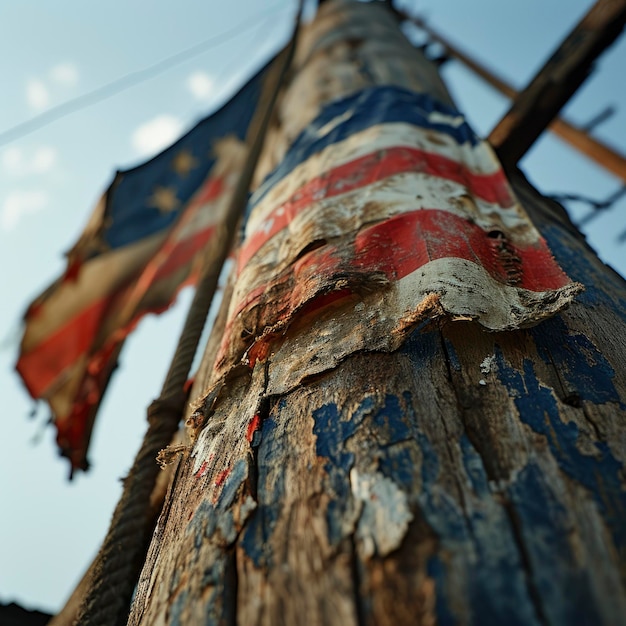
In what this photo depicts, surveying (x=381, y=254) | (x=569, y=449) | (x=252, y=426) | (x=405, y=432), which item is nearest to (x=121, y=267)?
(x=381, y=254)

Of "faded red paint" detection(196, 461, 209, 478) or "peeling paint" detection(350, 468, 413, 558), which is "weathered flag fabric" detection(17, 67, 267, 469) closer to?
"faded red paint" detection(196, 461, 209, 478)

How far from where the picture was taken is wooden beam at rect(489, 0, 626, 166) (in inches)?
61.2

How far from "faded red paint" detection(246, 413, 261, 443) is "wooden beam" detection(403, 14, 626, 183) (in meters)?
2.00

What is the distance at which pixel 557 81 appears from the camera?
1.62 m

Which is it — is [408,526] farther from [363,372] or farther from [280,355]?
[280,355]

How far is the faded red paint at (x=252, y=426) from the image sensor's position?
2.26 feet

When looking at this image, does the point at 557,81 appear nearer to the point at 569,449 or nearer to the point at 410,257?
the point at 410,257

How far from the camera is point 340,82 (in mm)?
2328

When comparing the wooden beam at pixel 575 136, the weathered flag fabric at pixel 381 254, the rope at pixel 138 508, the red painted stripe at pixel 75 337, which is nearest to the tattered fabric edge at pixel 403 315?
the weathered flag fabric at pixel 381 254

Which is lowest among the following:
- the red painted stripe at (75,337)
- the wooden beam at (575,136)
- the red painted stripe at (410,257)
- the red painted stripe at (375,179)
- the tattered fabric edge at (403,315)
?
the tattered fabric edge at (403,315)

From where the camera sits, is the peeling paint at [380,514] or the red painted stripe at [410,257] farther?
the red painted stripe at [410,257]

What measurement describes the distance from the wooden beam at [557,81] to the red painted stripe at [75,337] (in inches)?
52.9

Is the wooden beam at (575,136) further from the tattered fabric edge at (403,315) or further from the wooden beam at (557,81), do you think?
the tattered fabric edge at (403,315)

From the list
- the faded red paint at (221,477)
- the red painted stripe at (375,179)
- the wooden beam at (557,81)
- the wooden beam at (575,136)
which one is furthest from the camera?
the wooden beam at (575,136)
